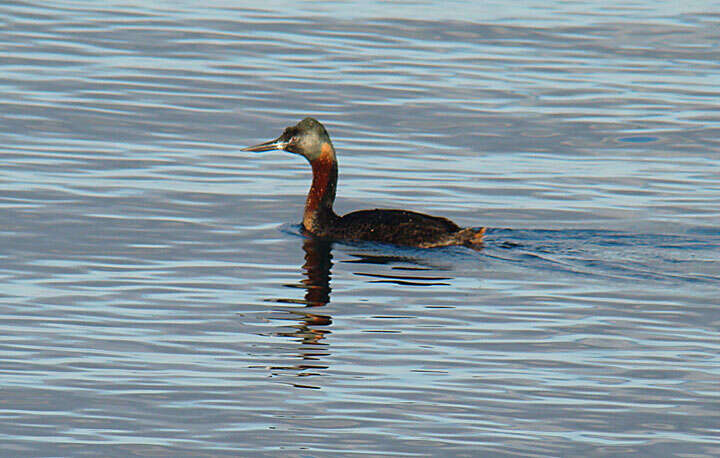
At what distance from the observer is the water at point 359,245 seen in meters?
8.87

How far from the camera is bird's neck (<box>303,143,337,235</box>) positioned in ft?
49.0

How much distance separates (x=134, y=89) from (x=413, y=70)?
4410 millimetres

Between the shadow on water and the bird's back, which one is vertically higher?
the bird's back

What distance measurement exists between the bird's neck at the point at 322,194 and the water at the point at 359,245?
35cm

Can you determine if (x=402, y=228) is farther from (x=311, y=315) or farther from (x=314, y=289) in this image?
(x=311, y=315)

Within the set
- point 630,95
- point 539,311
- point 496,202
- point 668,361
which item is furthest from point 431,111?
point 668,361

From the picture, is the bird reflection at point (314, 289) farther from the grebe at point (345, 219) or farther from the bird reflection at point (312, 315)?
the grebe at point (345, 219)

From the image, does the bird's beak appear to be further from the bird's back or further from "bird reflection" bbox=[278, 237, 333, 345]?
the bird's back

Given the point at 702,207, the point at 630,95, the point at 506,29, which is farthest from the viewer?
the point at 506,29

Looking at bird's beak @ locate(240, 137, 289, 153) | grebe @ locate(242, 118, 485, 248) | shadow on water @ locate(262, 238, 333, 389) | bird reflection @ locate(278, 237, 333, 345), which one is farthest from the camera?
bird's beak @ locate(240, 137, 289, 153)

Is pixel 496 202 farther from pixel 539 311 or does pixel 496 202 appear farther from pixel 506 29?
pixel 506 29

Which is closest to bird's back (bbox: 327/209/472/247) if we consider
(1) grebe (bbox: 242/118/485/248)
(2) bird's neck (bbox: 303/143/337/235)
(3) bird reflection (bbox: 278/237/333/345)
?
(1) grebe (bbox: 242/118/485/248)

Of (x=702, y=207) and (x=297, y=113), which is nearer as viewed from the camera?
(x=702, y=207)

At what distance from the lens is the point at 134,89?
70.9ft
